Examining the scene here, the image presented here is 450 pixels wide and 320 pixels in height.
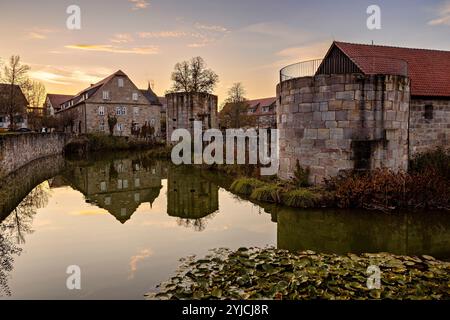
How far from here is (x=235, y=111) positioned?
167 feet

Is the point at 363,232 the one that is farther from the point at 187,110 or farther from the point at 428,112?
the point at 187,110

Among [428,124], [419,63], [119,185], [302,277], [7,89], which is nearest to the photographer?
[302,277]

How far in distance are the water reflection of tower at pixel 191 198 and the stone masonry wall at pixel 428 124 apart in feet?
26.4

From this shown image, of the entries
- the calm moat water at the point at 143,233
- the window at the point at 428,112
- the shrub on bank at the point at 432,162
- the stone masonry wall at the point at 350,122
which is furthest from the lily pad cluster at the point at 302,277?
the window at the point at 428,112

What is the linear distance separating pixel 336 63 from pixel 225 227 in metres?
9.94

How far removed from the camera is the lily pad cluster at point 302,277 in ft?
17.7

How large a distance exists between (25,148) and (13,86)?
710 inches

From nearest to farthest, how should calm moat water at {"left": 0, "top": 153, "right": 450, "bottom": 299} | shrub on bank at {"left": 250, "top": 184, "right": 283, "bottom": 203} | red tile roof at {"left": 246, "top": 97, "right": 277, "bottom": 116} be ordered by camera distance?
calm moat water at {"left": 0, "top": 153, "right": 450, "bottom": 299}, shrub on bank at {"left": 250, "top": 184, "right": 283, "bottom": 203}, red tile roof at {"left": 246, "top": 97, "right": 277, "bottom": 116}

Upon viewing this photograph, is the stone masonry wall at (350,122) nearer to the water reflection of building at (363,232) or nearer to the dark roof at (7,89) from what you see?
the water reflection of building at (363,232)

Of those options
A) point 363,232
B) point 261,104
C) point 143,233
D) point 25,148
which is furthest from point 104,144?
point 363,232

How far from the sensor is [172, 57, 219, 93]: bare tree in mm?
41250

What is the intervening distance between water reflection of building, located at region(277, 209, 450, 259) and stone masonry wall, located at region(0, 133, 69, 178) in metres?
12.0

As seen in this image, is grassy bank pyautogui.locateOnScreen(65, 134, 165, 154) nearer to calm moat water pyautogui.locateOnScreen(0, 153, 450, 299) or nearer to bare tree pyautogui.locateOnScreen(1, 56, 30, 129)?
bare tree pyautogui.locateOnScreen(1, 56, 30, 129)

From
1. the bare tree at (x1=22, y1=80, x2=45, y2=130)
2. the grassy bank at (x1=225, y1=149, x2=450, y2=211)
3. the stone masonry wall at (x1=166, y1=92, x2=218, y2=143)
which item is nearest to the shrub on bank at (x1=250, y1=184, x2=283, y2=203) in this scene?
the grassy bank at (x1=225, y1=149, x2=450, y2=211)
